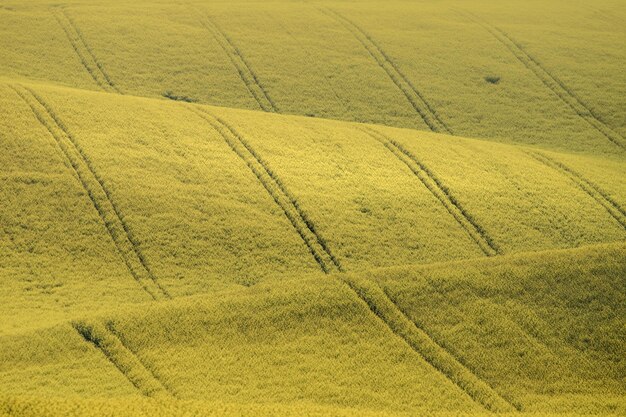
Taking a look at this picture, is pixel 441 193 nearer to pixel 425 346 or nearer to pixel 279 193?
pixel 279 193

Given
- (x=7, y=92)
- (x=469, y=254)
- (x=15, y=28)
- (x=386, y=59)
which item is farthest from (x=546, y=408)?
(x=15, y=28)

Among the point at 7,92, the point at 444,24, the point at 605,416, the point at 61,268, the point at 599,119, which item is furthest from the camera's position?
the point at 444,24

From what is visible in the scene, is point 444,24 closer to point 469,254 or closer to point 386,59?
point 386,59

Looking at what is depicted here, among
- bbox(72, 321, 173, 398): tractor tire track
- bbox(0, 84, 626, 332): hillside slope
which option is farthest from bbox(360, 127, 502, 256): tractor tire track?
bbox(72, 321, 173, 398): tractor tire track

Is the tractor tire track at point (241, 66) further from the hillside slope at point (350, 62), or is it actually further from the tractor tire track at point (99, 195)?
the tractor tire track at point (99, 195)

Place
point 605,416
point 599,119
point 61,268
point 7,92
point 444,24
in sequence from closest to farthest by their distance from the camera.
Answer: point 605,416 < point 61,268 < point 7,92 < point 599,119 < point 444,24

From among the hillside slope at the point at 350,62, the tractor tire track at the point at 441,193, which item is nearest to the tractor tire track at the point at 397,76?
the hillside slope at the point at 350,62

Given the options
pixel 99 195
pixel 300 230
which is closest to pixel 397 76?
pixel 300 230
